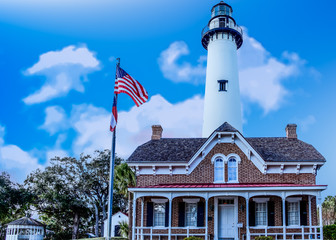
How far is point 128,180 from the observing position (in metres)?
27.8

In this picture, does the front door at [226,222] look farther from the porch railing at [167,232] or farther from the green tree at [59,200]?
the green tree at [59,200]

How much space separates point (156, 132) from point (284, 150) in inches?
313

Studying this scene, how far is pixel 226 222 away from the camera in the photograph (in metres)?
20.8

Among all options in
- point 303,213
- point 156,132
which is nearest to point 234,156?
point 303,213

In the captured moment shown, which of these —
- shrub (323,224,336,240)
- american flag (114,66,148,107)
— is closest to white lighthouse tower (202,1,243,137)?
shrub (323,224,336,240)

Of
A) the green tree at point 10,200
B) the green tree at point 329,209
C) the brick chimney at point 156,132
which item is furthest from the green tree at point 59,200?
the green tree at point 329,209

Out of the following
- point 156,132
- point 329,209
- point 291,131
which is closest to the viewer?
point 291,131

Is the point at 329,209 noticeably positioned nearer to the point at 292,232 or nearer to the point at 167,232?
the point at 292,232

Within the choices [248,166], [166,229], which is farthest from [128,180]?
[248,166]

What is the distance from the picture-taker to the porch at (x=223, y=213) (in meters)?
19.4

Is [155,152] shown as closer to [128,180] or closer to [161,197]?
[161,197]

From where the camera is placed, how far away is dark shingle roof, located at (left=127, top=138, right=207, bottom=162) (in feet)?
72.1

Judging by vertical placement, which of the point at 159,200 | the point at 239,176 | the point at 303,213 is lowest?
the point at 303,213

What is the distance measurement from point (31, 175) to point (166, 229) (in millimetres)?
22509
